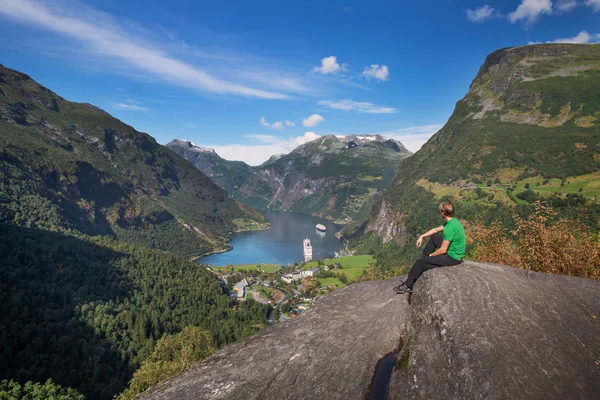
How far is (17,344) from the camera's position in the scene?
250 feet

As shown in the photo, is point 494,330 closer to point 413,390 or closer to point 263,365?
point 413,390

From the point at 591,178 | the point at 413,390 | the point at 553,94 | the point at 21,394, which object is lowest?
the point at 21,394

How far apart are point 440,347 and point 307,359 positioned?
9.74 feet

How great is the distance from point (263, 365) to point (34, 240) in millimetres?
159248

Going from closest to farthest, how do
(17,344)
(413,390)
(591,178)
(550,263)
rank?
(413,390) → (550,263) → (17,344) → (591,178)

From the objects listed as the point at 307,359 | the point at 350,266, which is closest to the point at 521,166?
the point at 350,266

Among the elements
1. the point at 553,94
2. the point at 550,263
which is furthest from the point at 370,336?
the point at 553,94

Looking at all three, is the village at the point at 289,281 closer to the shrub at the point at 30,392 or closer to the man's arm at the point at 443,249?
the shrub at the point at 30,392

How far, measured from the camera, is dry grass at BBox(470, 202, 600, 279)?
572 inches

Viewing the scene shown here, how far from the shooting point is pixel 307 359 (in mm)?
7758

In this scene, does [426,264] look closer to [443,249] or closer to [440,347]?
[443,249]

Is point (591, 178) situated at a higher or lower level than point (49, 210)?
higher

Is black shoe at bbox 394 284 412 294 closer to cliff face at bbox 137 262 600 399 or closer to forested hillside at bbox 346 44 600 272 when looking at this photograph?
cliff face at bbox 137 262 600 399

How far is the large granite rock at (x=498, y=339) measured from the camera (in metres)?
5.74
